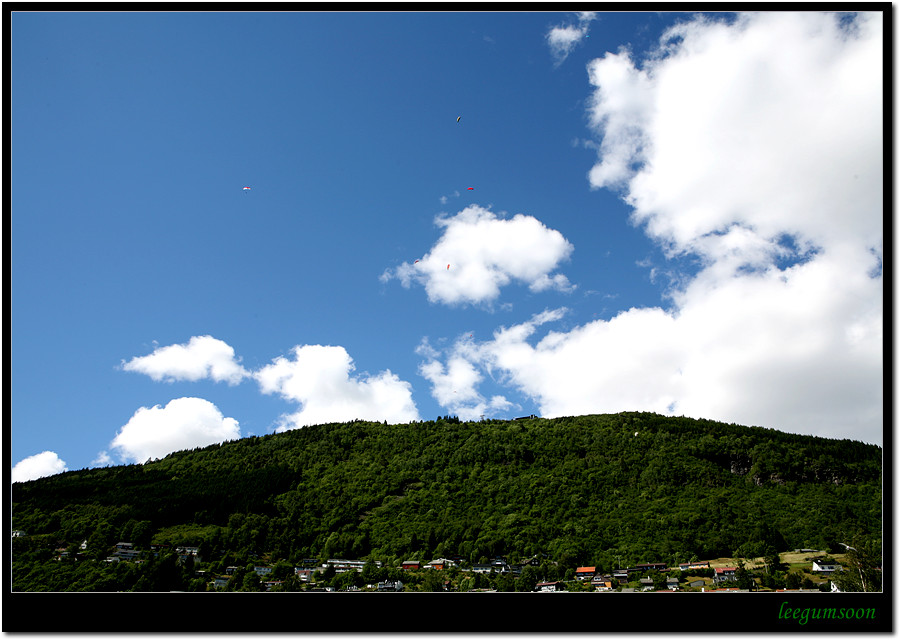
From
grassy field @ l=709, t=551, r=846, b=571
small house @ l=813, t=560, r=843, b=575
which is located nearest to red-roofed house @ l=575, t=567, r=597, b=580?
grassy field @ l=709, t=551, r=846, b=571

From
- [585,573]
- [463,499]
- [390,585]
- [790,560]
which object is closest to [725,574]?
[790,560]

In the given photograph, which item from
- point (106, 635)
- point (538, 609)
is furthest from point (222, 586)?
point (538, 609)

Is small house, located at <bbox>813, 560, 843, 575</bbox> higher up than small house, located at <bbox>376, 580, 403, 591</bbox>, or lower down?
higher up

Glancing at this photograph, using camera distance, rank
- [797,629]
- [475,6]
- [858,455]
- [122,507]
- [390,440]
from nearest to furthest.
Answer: [797,629] → [475,6] → [122,507] → [858,455] → [390,440]

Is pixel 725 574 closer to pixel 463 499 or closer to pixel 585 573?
pixel 585 573

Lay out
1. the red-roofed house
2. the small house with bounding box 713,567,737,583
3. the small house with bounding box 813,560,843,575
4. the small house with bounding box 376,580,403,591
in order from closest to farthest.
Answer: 1. the small house with bounding box 376,580,403,591
2. the small house with bounding box 713,567,737,583
3. the small house with bounding box 813,560,843,575
4. the red-roofed house

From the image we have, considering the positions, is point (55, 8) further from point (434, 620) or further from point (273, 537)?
point (273, 537)

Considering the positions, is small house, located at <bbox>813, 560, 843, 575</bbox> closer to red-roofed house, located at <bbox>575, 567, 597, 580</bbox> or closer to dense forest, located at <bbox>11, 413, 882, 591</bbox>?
dense forest, located at <bbox>11, 413, 882, 591</bbox>

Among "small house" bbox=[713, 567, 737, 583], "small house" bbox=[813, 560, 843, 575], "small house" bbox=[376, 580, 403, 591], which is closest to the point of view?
"small house" bbox=[376, 580, 403, 591]
